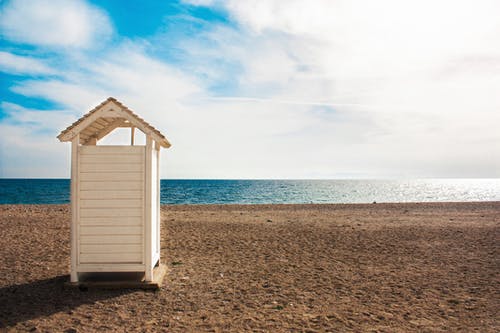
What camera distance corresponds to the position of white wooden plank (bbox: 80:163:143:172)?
24.7ft

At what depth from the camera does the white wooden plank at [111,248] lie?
24.7 feet

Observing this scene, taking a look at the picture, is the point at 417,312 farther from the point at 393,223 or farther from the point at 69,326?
the point at 393,223

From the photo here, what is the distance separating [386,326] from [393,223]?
43.7 ft

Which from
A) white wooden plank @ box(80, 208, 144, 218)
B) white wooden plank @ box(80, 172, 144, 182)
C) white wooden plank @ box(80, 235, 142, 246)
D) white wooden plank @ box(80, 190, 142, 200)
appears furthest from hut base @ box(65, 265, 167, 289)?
white wooden plank @ box(80, 172, 144, 182)

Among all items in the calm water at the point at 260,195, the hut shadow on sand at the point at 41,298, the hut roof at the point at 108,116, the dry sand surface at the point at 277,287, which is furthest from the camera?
the calm water at the point at 260,195

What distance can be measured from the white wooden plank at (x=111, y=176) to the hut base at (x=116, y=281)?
202 cm

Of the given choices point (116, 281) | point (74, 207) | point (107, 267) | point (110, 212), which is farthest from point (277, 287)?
point (74, 207)

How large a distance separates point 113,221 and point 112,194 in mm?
530

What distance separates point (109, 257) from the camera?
7.54 m

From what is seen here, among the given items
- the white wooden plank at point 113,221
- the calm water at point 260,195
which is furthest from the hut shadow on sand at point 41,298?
the calm water at point 260,195

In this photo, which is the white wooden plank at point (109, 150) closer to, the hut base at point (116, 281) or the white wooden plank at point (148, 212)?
the white wooden plank at point (148, 212)

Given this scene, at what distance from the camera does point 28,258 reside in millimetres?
10266

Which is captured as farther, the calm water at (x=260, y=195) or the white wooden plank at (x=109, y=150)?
the calm water at (x=260, y=195)

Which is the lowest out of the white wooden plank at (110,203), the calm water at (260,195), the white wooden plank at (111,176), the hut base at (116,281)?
the calm water at (260,195)
